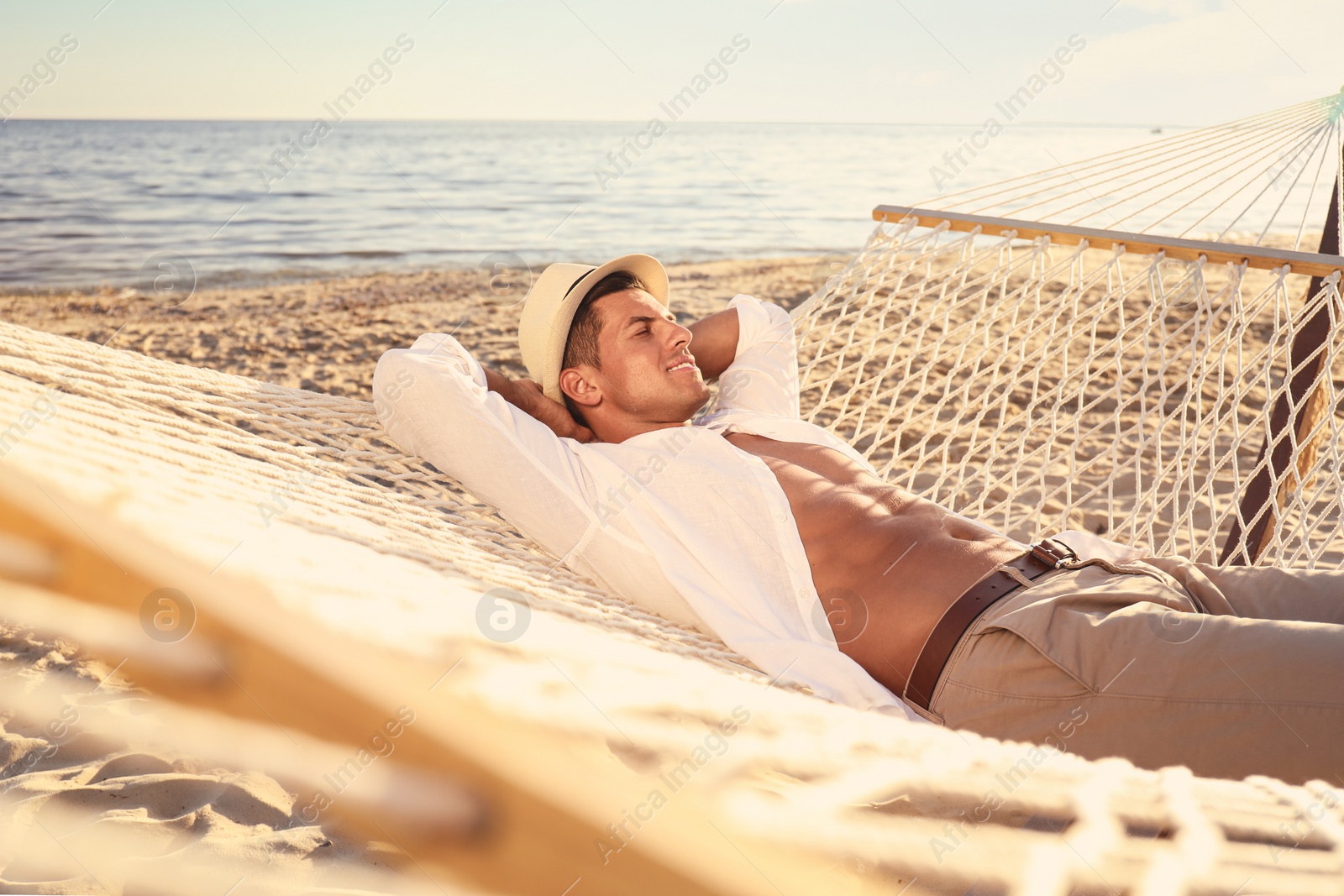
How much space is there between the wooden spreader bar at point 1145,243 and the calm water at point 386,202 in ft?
6.76

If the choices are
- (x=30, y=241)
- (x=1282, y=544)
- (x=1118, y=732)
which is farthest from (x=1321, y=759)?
(x=30, y=241)

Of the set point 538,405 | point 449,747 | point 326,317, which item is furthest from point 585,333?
point 326,317

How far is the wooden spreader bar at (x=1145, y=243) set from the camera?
200 cm

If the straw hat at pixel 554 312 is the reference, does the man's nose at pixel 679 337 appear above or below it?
above

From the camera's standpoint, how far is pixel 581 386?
66.3 inches

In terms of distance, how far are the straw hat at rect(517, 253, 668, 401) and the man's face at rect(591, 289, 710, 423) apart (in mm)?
64

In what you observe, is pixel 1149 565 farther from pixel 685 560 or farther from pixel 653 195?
pixel 653 195

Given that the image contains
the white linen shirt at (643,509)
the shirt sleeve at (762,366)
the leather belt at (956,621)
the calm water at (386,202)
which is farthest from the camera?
the calm water at (386,202)

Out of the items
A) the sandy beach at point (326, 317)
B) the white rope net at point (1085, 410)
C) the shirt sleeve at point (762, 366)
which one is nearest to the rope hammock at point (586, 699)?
the white rope net at point (1085, 410)

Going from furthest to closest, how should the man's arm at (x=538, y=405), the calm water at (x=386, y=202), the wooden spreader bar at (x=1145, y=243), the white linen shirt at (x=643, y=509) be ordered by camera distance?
the calm water at (x=386, y=202) → the wooden spreader bar at (x=1145, y=243) → the man's arm at (x=538, y=405) → the white linen shirt at (x=643, y=509)

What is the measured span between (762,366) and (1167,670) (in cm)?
103

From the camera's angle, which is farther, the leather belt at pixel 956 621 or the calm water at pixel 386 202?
the calm water at pixel 386 202

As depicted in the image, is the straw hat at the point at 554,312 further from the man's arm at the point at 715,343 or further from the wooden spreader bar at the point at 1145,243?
the wooden spreader bar at the point at 1145,243

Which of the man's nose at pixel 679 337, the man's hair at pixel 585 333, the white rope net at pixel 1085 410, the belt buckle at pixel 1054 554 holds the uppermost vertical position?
the white rope net at pixel 1085 410
